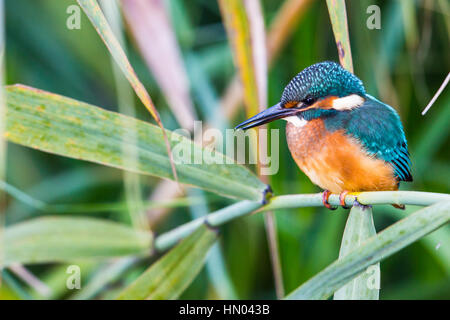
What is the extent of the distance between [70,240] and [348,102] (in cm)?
51

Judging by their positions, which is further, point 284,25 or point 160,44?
point 284,25

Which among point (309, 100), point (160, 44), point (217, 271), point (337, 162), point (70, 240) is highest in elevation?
point (160, 44)

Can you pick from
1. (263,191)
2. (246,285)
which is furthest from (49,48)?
(263,191)

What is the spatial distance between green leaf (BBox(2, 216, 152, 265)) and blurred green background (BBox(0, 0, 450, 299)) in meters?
0.22

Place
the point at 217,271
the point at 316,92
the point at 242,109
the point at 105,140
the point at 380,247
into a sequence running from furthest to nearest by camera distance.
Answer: the point at 242,109, the point at 217,271, the point at 316,92, the point at 105,140, the point at 380,247

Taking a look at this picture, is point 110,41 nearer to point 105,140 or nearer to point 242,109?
point 105,140


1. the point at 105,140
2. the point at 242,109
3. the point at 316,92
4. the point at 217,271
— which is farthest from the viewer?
the point at 242,109

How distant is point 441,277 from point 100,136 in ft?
3.07

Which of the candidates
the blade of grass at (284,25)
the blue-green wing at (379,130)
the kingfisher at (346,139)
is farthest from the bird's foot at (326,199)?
the blade of grass at (284,25)

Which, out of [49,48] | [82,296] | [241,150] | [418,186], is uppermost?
[49,48]

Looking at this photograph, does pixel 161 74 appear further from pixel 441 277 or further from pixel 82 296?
pixel 441 277

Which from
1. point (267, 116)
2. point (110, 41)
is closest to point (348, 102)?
point (267, 116)

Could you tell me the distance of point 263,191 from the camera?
69 centimetres

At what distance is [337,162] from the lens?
83 centimetres
